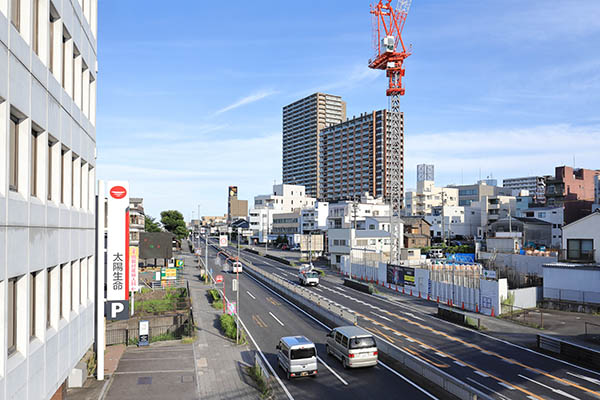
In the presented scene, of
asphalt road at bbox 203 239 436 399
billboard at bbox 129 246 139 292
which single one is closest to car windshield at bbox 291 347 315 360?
asphalt road at bbox 203 239 436 399

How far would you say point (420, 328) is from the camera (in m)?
33.2

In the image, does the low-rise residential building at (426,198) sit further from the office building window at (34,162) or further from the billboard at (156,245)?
the office building window at (34,162)

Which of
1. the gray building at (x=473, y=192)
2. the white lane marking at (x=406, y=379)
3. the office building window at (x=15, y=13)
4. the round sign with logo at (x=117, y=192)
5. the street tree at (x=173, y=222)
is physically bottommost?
the white lane marking at (x=406, y=379)

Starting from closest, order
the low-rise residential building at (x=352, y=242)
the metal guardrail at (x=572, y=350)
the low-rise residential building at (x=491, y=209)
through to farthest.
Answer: the metal guardrail at (x=572, y=350)
the low-rise residential building at (x=352, y=242)
the low-rise residential building at (x=491, y=209)

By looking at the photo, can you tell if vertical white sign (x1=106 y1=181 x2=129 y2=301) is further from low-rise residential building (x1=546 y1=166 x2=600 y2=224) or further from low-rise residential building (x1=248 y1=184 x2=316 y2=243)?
low-rise residential building (x1=248 y1=184 x2=316 y2=243)

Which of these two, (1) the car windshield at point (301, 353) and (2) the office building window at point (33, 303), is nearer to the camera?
(2) the office building window at point (33, 303)

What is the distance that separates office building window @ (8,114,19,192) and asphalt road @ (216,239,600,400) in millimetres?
19906

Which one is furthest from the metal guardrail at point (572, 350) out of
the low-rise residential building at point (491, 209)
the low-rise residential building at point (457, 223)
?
the low-rise residential building at point (491, 209)

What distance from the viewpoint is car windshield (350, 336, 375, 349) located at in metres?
23.1

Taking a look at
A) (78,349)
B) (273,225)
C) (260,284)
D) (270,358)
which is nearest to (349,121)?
(273,225)

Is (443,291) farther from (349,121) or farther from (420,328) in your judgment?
(349,121)

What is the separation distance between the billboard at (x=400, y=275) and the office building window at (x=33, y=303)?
4425 cm

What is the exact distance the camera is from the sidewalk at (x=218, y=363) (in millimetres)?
20891

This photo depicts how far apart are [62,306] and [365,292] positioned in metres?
42.7
